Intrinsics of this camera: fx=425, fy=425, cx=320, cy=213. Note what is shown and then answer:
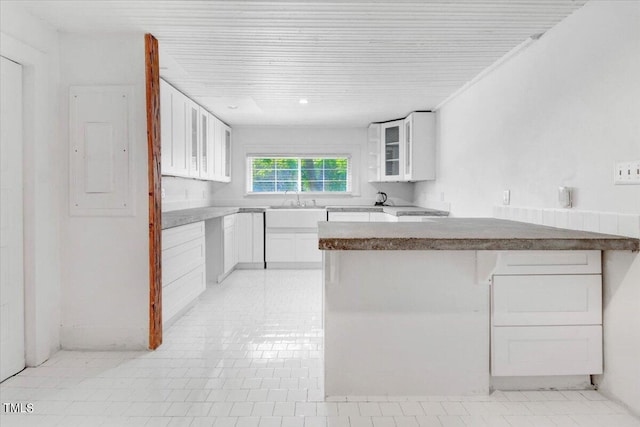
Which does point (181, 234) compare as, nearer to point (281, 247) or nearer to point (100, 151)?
point (100, 151)

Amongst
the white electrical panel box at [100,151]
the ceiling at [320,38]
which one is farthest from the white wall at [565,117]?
the white electrical panel box at [100,151]

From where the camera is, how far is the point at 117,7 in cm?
250

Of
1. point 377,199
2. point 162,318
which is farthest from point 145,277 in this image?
point 377,199

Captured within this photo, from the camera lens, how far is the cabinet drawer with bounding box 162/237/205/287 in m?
3.34

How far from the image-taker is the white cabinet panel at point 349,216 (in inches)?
234

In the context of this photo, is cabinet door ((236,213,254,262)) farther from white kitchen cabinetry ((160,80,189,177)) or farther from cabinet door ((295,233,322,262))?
white kitchen cabinetry ((160,80,189,177))

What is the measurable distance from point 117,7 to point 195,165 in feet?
8.02

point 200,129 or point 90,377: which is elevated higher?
point 200,129

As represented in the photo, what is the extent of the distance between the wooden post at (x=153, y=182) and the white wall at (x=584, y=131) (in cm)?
260

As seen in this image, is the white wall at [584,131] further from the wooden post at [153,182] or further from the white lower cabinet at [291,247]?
the white lower cabinet at [291,247]

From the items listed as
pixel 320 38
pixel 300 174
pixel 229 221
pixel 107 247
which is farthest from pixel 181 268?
pixel 300 174

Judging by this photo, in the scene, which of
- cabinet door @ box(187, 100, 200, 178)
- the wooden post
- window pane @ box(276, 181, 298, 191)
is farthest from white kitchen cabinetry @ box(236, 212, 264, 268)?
the wooden post

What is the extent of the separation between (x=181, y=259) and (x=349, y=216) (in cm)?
284

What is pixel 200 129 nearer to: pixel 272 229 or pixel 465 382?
pixel 272 229
